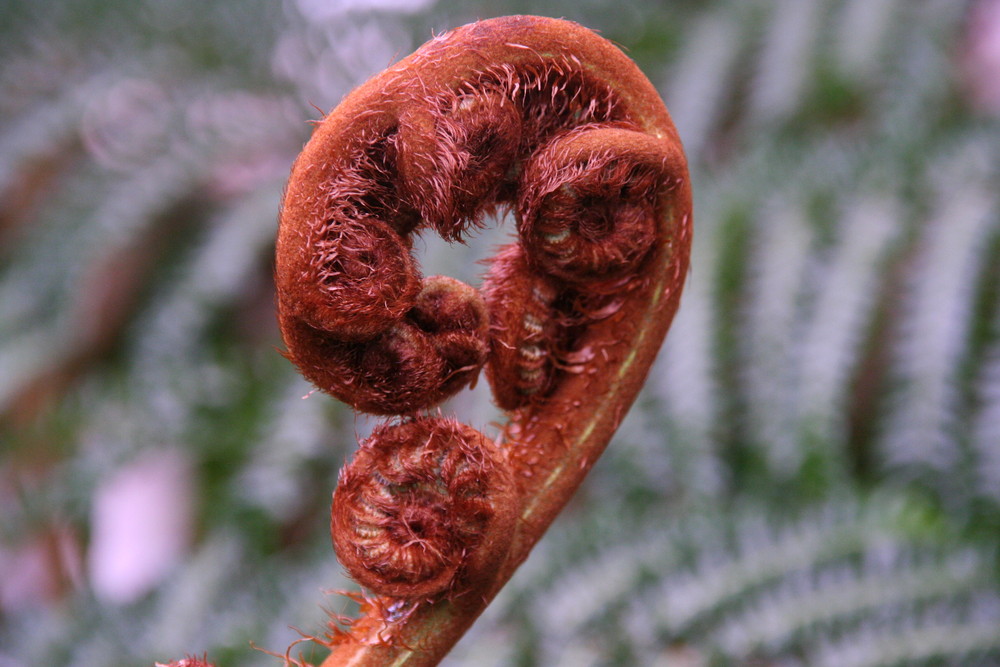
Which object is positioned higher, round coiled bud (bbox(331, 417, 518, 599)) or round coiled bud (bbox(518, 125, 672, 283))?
round coiled bud (bbox(518, 125, 672, 283))

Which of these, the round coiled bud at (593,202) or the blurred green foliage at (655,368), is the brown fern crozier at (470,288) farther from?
the blurred green foliage at (655,368)

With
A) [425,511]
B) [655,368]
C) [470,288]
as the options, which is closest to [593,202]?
[470,288]

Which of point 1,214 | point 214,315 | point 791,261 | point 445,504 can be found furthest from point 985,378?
point 1,214

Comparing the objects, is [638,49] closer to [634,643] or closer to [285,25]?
[285,25]

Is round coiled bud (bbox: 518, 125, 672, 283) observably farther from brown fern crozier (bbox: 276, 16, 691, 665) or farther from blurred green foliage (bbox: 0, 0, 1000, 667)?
blurred green foliage (bbox: 0, 0, 1000, 667)

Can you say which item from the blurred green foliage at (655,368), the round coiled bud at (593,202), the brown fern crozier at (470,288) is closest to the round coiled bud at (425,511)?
the brown fern crozier at (470,288)

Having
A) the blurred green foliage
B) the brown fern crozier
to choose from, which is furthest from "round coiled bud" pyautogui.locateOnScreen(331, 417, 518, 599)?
the blurred green foliage

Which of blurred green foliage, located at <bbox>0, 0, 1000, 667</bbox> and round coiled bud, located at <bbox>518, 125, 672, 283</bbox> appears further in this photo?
blurred green foliage, located at <bbox>0, 0, 1000, 667</bbox>

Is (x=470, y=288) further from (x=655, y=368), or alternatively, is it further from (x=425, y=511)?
(x=655, y=368)
